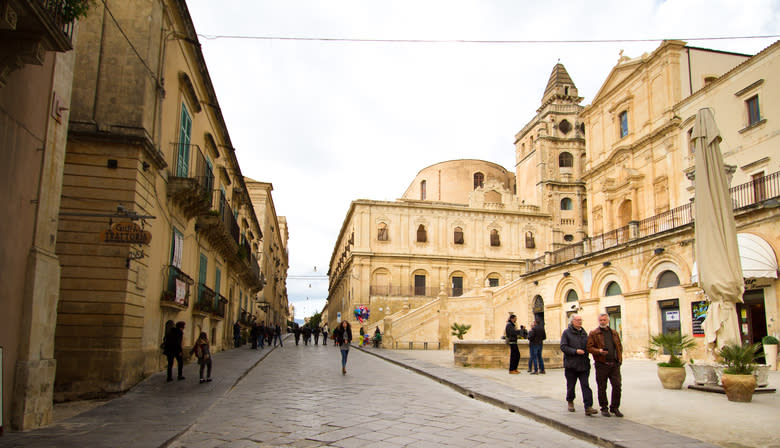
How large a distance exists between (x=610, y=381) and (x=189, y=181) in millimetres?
10364

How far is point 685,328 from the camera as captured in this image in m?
19.7

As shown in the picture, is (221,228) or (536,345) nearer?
(536,345)

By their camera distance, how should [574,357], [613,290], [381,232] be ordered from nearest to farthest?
[574,357] < [613,290] < [381,232]

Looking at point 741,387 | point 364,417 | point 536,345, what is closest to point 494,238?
point 536,345

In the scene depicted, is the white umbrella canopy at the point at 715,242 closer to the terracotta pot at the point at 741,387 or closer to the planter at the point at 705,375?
the planter at the point at 705,375

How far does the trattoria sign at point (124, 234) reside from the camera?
916cm

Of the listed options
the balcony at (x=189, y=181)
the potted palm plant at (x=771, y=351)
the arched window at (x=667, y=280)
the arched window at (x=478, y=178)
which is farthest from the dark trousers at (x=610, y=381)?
the arched window at (x=478, y=178)

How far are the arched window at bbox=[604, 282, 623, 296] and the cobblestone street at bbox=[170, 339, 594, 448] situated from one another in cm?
1415

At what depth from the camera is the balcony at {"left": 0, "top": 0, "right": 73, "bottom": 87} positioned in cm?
532

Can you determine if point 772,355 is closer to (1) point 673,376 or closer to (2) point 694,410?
(1) point 673,376

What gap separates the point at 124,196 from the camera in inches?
425

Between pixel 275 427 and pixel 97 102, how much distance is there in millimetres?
7743

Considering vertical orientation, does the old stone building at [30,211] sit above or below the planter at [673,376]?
above

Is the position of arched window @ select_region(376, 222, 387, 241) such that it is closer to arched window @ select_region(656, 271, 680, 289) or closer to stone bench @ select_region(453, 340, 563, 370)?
arched window @ select_region(656, 271, 680, 289)
